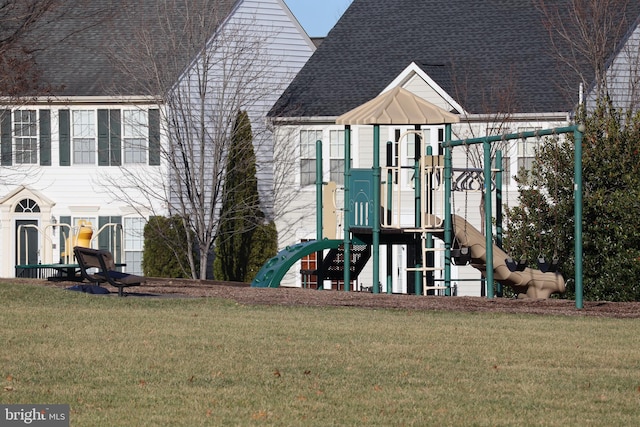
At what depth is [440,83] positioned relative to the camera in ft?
110

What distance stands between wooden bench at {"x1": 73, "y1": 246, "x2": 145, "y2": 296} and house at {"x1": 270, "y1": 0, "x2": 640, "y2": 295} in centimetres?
1225

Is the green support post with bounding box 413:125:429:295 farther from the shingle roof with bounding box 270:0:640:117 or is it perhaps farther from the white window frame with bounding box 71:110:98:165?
the white window frame with bounding box 71:110:98:165

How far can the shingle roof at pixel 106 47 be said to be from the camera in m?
34.6

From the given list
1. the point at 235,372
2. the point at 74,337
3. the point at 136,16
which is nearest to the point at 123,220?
the point at 136,16

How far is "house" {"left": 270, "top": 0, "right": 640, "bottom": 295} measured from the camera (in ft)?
106

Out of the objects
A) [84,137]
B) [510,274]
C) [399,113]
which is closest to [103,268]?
[399,113]

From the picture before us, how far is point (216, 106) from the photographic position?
113ft

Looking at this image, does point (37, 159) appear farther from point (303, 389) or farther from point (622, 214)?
point (303, 389)

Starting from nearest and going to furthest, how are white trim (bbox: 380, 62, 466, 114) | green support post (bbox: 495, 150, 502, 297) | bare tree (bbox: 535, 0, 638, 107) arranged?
1. green support post (bbox: 495, 150, 502, 297)
2. bare tree (bbox: 535, 0, 638, 107)
3. white trim (bbox: 380, 62, 466, 114)

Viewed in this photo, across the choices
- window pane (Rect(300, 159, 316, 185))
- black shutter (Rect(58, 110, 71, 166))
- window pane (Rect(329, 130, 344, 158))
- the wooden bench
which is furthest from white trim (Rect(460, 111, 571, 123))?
the wooden bench

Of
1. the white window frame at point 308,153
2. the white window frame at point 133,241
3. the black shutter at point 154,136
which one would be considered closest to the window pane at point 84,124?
the black shutter at point 154,136

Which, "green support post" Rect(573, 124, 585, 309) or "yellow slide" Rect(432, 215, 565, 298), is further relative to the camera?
"yellow slide" Rect(432, 215, 565, 298)

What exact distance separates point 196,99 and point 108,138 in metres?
2.68

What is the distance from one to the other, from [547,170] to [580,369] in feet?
43.4
